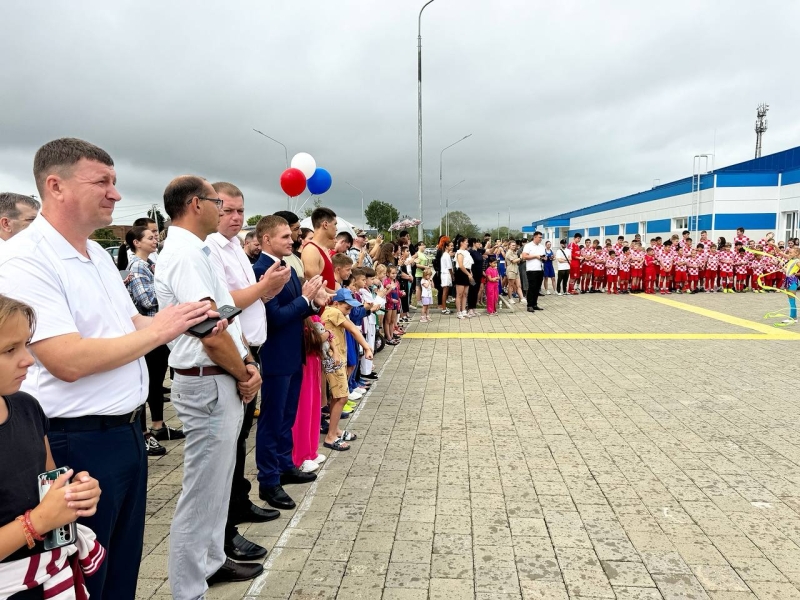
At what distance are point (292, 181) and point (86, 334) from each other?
265 inches

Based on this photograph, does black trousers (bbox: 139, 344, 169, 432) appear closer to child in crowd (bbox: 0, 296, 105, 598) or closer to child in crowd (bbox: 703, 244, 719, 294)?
child in crowd (bbox: 0, 296, 105, 598)

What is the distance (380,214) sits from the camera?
8756 centimetres

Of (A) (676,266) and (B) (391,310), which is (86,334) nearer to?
(B) (391,310)

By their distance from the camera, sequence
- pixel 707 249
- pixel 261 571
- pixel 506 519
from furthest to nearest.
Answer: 1. pixel 707 249
2. pixel 506 519
3. pixel 261 571

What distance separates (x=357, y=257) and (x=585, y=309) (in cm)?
840

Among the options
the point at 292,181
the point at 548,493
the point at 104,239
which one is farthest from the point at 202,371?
the point at 104,239

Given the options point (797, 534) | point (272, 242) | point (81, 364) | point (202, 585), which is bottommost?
point (797, 534)

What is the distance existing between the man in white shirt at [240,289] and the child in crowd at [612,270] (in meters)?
17.2

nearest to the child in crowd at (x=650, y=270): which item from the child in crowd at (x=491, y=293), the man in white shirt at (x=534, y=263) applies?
the man in white shirt at (x=534, y=263)

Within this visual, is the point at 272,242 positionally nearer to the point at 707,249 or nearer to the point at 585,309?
the point at 585,309

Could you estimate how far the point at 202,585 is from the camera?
2.47m

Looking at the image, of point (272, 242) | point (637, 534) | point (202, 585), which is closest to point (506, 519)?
point (637, 534)

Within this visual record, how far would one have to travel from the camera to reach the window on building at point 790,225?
2608 cm

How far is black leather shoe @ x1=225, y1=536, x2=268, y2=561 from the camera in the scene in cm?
300
